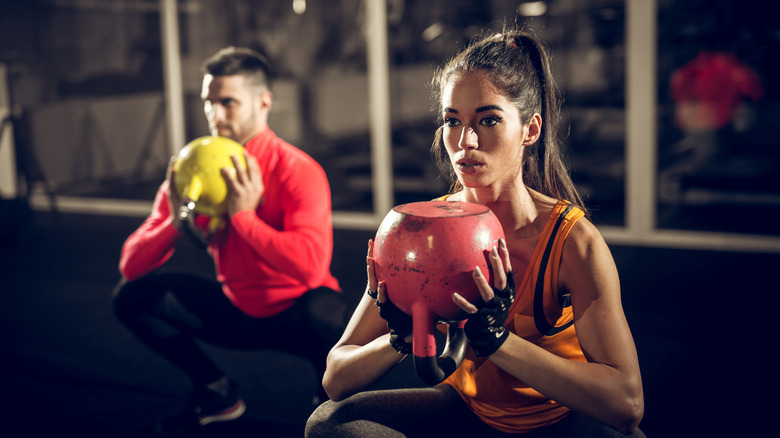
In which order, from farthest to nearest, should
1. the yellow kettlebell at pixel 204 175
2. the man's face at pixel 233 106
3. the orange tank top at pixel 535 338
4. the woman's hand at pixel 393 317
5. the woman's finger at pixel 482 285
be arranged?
1. the man's face at pixel 233 106
2. the yellow kettlebell at pixel 204 175
3. the orange tank top at pixel 535 338
4. the woman's hand at pixel 393 317
5. the woman's finger at pixel 482 285

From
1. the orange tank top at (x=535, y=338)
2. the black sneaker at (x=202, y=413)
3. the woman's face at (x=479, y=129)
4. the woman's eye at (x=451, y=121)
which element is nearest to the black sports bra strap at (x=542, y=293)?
the orange tank top at (x=535, y=338)

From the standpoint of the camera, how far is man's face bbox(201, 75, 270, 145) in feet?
7.49

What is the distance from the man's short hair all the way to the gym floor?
3.56 ft

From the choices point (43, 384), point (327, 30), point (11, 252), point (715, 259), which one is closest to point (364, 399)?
point (43, 384)

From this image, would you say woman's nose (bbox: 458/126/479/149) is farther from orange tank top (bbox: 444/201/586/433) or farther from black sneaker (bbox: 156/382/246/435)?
black sneaker (bbox: 156/382/246/435)

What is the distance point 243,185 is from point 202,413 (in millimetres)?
804

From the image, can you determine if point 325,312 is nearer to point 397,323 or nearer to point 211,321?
point 211,321

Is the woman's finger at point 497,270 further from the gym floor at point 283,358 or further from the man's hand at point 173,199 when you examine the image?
the gym floor at point 283,358

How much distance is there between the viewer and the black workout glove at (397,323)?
119cm

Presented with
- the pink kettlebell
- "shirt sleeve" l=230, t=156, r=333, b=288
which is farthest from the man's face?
the pink kettlebell

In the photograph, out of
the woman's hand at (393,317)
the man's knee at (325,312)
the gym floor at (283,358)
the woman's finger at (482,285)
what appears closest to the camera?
the woman's finger at (482,285)

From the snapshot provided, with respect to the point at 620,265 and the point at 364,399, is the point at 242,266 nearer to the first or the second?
the point at 364,399

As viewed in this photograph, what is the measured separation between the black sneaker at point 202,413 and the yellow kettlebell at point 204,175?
2.19 feet

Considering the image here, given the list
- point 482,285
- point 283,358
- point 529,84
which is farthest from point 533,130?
point 283,358
